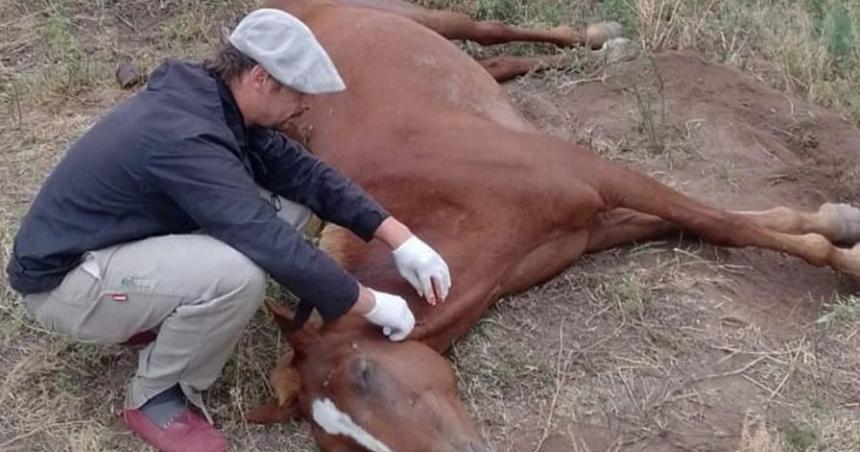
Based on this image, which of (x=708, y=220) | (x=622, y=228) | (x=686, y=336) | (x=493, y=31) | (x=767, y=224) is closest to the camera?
(x=686, y=336)

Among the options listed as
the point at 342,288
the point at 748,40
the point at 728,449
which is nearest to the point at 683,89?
the point at 748,40

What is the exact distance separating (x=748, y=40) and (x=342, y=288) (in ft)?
11.2

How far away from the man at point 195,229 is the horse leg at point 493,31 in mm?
2239

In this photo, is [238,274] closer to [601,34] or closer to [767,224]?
[767,224]

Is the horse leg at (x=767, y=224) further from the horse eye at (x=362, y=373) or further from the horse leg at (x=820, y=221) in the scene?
the horse eye at (x=362, y=373)

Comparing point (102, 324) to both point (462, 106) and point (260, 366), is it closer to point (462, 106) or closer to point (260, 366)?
point (260, 366)

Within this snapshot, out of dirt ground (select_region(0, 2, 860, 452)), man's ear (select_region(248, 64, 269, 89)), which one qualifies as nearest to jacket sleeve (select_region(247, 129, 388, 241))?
man's ear (select_region(248, 64, 269, 89))

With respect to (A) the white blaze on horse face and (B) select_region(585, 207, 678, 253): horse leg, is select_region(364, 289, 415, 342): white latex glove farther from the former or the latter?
(B) select_region(585, 207, 678, 253): horse leg

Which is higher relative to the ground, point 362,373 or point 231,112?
point 231,112

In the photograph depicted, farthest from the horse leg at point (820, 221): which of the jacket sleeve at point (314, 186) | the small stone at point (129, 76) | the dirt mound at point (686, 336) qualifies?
the small stone at point (129, 76)

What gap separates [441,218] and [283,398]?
83 cm

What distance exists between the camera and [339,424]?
4.36m

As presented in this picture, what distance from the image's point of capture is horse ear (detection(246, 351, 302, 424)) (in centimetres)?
463

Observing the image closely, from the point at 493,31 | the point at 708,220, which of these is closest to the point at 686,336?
the point at 708,220
